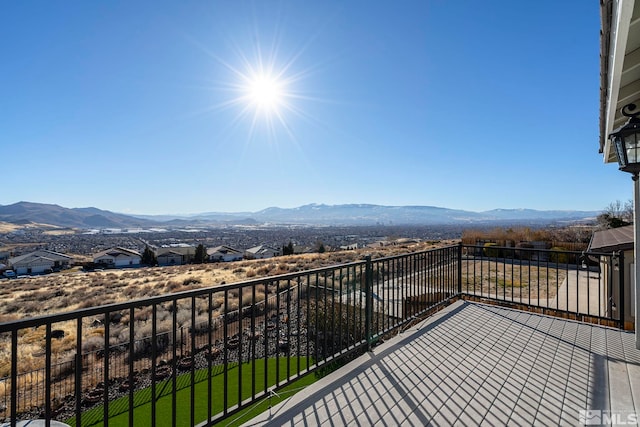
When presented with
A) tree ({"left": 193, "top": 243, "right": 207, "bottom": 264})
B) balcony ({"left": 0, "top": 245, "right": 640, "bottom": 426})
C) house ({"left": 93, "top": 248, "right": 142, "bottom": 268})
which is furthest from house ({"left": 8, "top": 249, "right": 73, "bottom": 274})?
balcony ({"left": 0, "top": 245, "right": 640, "bottom": 426})

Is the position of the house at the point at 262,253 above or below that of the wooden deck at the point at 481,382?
below

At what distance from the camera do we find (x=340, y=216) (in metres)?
186

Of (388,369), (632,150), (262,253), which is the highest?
(632,150)

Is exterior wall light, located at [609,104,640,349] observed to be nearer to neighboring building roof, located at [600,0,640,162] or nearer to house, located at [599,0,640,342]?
house, located at [599,0,640,342]

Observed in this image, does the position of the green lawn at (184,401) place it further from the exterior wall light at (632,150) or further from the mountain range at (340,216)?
the mountain range at (340,216)

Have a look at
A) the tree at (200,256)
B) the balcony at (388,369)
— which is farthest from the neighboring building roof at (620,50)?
the tree at (200,256)

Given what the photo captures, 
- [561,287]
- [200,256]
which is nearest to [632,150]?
[561,287]

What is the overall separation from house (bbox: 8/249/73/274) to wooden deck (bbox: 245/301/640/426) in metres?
38.7

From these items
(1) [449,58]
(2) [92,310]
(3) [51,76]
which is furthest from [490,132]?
(3) [51,76]

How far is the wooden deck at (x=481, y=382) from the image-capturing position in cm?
205

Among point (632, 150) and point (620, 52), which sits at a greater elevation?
point (620, 52)
